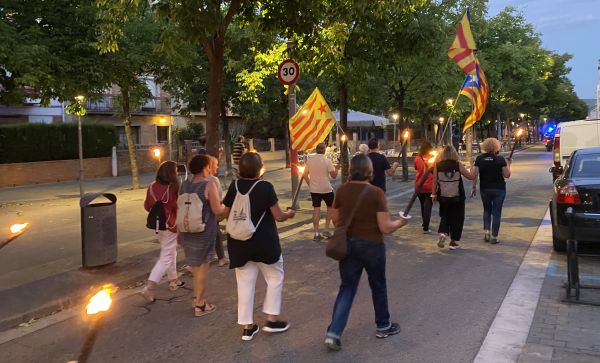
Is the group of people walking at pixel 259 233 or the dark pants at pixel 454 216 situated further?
the dark pants at pixel 454 216

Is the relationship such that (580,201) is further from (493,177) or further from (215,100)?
(215,100)

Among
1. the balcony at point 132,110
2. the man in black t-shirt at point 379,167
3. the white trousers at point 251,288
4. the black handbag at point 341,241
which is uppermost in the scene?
the balcony at point 132,110

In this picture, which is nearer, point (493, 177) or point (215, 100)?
point (493, 177)

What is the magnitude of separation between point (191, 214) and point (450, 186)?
178 inches

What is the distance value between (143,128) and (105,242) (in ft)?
98.9

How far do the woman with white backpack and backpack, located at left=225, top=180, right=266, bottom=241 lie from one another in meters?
0.68

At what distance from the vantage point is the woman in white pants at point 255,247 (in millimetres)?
4730

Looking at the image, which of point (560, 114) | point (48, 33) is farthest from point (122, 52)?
point (560, 114)

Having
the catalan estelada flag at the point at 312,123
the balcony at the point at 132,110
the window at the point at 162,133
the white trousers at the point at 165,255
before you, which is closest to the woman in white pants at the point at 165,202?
the white trousers at the point at 165,255

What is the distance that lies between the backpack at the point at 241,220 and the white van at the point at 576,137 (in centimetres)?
1299

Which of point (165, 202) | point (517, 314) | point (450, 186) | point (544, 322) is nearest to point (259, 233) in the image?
point (165, 202)

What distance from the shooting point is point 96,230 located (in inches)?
288

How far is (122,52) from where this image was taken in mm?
11203

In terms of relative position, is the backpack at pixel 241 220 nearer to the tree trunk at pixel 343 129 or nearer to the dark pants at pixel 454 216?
the dark pants at pixel 454 216
